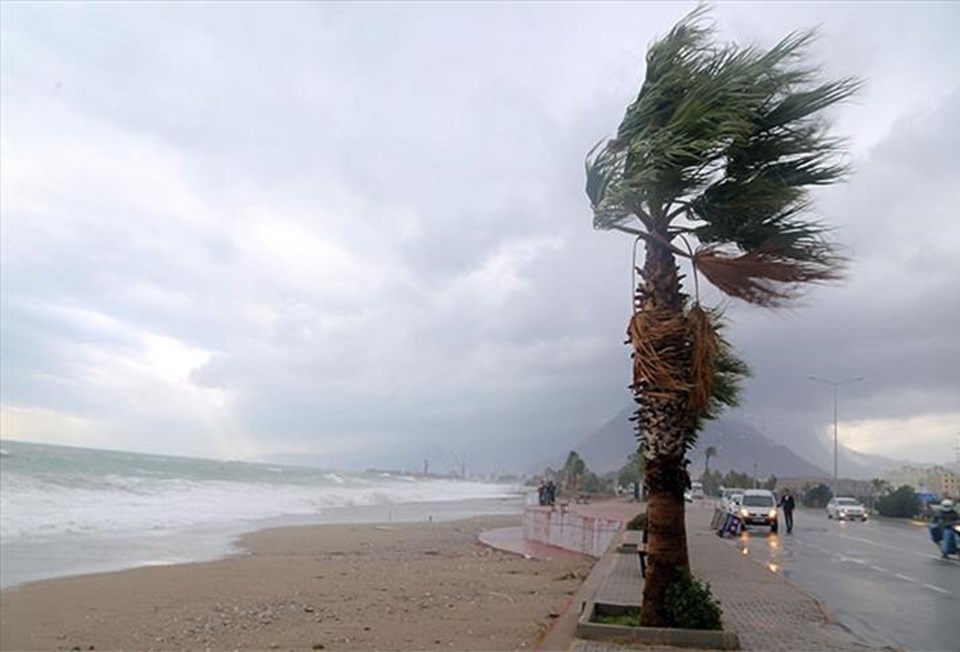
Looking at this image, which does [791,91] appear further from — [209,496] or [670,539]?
[209,496]

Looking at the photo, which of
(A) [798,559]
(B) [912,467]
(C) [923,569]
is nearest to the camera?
(C) [923,569]

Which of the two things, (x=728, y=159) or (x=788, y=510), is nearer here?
(x=728, y=159)

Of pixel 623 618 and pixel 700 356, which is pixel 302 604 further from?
pixel 700 356

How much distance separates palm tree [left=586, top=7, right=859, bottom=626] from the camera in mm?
7805

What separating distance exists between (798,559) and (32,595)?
1657 centimetres

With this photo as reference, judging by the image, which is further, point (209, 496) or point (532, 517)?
point (209, 496)

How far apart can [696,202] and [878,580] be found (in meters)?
11.8

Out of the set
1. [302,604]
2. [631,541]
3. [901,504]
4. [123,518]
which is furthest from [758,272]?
[901,504]

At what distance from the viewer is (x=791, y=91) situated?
7.93 meters

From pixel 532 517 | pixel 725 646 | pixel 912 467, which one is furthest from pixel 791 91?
pixel 912 467

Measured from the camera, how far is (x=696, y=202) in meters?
8.47

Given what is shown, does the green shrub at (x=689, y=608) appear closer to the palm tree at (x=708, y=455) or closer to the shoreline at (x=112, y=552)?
the shoreline at (x=112, y=552)

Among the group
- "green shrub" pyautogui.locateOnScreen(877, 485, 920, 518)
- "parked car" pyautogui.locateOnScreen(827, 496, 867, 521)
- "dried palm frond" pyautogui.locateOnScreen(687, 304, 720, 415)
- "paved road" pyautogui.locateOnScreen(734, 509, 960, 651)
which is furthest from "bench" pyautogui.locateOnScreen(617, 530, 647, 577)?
"green shrub" pyautogui.locateOnScreen(877, 485, 920, 518)

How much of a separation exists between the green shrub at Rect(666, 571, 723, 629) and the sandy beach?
96.0 inches
